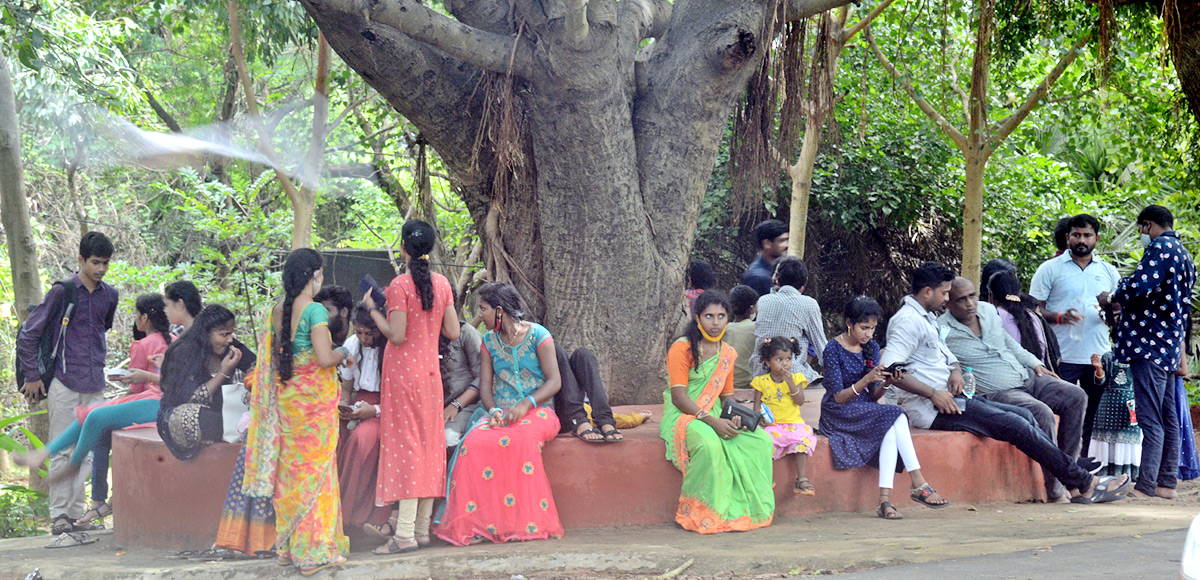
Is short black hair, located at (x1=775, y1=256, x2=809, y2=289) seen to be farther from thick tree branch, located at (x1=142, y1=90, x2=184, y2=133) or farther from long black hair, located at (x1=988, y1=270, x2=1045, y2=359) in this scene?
thick tree branch, located at (x1=142, y1=90, x2=184, y2=133)

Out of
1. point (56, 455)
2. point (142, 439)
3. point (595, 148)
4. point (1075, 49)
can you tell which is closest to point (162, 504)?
point (142, 439)

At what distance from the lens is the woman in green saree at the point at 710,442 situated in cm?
526

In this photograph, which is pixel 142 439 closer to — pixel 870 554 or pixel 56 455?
pixel 56 455

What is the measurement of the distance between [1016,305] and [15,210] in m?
7.43

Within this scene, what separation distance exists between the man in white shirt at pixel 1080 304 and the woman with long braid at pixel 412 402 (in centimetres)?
446

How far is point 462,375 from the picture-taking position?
5582 millimetres

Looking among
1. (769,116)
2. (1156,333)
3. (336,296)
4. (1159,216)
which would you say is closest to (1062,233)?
(1159,216)

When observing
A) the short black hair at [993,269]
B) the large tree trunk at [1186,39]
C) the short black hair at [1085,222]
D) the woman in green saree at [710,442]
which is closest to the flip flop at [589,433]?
the woman in green saree at [710,442]

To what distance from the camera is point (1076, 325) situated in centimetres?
691

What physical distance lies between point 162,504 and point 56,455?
96cm

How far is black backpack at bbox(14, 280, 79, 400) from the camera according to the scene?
6094mm

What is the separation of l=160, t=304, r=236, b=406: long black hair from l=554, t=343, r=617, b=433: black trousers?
1.87 meters

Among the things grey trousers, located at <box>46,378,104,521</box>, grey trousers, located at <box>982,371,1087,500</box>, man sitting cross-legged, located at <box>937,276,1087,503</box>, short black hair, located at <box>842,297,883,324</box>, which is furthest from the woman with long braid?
grey trousers, located at <box>982,371,1087,500</box>

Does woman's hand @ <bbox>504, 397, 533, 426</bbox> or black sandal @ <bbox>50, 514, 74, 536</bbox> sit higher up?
woman's hand @ <bbox>504, 397, 533, 426</bbox>
